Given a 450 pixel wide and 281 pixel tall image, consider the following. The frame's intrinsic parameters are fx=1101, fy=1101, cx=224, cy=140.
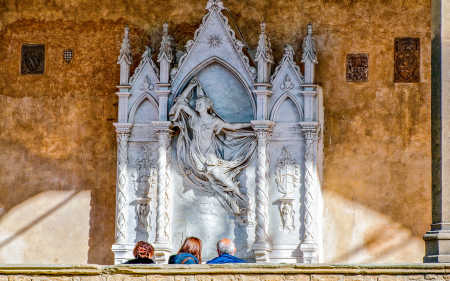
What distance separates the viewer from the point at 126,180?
14.6 m

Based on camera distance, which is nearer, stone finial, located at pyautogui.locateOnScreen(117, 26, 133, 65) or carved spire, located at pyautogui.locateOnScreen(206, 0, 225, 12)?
carved spire, located at pyautogui.locateOnScreen(206, 0, 225, 12)

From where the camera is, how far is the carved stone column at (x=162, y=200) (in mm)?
14258

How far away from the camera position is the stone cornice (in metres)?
10.2

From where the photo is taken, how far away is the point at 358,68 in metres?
14.8

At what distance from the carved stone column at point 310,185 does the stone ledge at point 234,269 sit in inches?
144

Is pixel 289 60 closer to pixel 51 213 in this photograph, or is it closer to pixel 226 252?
pixel 226 252

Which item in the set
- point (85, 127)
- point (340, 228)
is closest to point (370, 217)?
point (340, 228)

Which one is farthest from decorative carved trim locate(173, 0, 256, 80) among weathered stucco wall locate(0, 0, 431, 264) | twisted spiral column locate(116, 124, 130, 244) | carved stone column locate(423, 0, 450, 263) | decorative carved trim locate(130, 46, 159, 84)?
carved stone column locate(423, 0, 450, 263)

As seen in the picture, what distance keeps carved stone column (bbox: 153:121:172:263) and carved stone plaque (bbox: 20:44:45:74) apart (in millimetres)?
2142

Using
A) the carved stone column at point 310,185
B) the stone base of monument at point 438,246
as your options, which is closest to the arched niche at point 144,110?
the carved stone column at point 310,185

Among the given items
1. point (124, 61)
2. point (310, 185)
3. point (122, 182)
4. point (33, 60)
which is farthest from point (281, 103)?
point (33, 60)

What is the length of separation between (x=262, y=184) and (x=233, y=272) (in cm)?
392

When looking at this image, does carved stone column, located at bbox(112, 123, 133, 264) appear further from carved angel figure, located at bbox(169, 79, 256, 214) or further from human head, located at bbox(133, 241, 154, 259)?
human head, located at bbox(133, 241, 154, 259)

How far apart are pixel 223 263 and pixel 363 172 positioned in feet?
14.2
